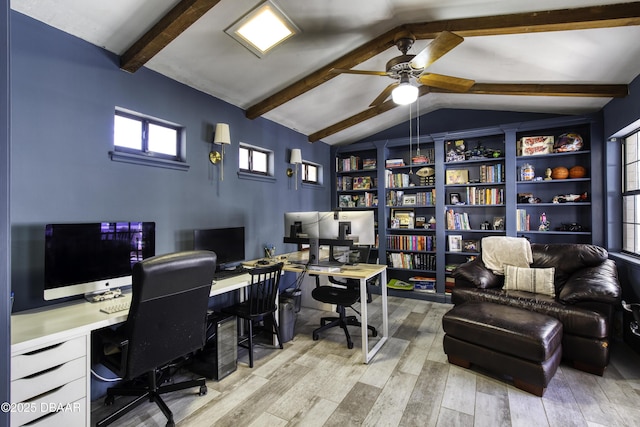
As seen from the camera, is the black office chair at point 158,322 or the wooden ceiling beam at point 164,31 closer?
the black office chair at point 158,322

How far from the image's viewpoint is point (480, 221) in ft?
14.2

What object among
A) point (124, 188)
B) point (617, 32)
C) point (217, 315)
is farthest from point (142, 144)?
point (617, 32)

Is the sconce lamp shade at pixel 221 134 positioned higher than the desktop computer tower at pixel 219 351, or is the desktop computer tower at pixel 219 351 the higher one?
the sconce lamp shade at pixel 221 134

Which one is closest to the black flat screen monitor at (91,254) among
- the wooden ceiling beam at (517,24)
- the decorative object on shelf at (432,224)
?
the wooden ceiling beam at (517,24)

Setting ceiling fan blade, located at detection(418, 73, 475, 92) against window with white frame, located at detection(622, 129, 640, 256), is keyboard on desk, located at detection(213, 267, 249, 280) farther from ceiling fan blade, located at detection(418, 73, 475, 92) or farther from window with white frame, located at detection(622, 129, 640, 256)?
window with white frame, located at detection(622, 129, 640, 256)

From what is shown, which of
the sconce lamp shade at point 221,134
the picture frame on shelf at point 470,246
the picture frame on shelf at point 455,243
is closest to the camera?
the sconce lamp shade at point 221,134

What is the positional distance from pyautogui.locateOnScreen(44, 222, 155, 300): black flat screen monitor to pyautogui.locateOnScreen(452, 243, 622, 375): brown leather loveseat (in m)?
3.14

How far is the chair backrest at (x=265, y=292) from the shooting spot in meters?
2.44

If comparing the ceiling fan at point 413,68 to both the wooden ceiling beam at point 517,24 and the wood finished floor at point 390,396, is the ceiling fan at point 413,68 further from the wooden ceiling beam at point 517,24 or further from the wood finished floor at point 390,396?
the wood finished floor at point 390,396

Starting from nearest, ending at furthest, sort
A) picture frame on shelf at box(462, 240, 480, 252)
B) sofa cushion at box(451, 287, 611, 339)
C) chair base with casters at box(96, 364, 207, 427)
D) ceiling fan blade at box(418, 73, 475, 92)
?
1. chair base with casters at box(96, 364, 207, 427)
2. sofa cushion at box(451, 287, 611, 339)
3. ceiling fan blade at box(418, 73, 475, 92)
4. picture frame on shelf at box(462, 240, 480, 252)

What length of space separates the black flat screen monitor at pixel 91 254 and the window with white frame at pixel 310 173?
2.90 metres

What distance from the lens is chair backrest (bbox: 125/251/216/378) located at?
1.51 meters

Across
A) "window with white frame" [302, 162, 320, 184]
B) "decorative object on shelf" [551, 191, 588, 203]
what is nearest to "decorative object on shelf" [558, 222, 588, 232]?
"decorative object on shelf" [551, 191, 588, 203]

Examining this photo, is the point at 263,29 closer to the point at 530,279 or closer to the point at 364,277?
the point at 364,277
